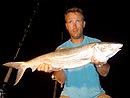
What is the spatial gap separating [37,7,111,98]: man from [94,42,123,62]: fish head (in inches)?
2.8

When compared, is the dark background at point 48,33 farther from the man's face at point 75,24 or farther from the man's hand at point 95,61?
the man's hand at point 95,61

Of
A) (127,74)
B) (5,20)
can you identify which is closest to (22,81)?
(5,20)

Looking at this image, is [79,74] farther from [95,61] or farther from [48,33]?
[48,33]

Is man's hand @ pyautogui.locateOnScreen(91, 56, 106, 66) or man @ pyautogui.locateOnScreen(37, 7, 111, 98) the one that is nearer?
man's hand @ pyautogui.locateOnScreen(91, 56, 106, 66)

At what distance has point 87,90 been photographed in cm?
464

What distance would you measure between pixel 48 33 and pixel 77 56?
24.3 feet

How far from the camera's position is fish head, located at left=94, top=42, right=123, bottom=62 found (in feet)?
14.8

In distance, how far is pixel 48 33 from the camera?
12.1 m

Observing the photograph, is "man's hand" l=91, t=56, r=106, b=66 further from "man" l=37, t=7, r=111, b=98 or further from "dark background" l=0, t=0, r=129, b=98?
"dark background" l=0, t=0, r=129, b=98

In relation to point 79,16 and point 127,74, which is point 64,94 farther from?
point 127,74

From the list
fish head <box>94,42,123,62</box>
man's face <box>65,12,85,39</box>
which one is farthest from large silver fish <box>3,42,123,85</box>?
man's face <box>65,12,85,39</box>

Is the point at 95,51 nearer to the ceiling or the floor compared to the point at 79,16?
nearer to the floor

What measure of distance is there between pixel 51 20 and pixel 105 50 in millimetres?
7963

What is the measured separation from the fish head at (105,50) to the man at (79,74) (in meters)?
0.07
